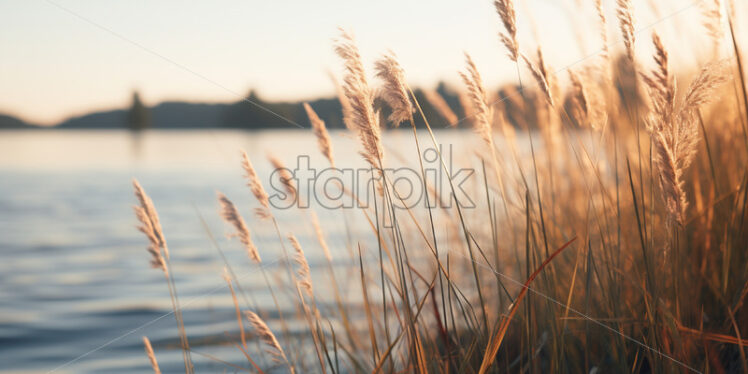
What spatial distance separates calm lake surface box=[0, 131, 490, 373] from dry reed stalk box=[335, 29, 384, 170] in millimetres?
109

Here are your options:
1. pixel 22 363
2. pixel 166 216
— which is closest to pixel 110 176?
pixel 166 216

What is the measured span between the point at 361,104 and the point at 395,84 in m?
0.15

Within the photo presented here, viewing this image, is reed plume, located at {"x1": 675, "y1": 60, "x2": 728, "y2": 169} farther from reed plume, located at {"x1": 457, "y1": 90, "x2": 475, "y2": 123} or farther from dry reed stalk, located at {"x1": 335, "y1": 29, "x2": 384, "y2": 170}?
dry reed stalk, located at {"x1": 335, "y1": 29, "x2": 384, "y2": 170}

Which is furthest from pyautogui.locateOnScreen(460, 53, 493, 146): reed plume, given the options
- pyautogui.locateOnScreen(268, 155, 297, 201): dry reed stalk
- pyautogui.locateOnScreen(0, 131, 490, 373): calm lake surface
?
pyautogui.locateOnScreen(268, 155, 297, 201): dry reed stalk

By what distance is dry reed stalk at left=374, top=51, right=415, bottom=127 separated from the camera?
1509mm

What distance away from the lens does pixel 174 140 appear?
3575cm

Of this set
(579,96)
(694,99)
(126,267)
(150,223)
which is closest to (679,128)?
(694,99)

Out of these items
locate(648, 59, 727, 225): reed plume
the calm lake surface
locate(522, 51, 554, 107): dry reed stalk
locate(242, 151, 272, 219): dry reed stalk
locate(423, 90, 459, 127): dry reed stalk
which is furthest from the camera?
locate(423, 90, 459, 127): dry reed stalk

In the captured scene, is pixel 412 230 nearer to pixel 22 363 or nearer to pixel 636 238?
pixel 636 238

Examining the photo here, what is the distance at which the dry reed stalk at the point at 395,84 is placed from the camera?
59.4 inches

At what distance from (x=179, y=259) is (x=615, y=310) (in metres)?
5.91

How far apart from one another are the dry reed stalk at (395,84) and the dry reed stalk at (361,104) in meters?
0.06

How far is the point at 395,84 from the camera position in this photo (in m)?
1.52

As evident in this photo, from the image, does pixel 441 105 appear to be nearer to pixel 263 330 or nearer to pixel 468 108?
pixel 468 108
